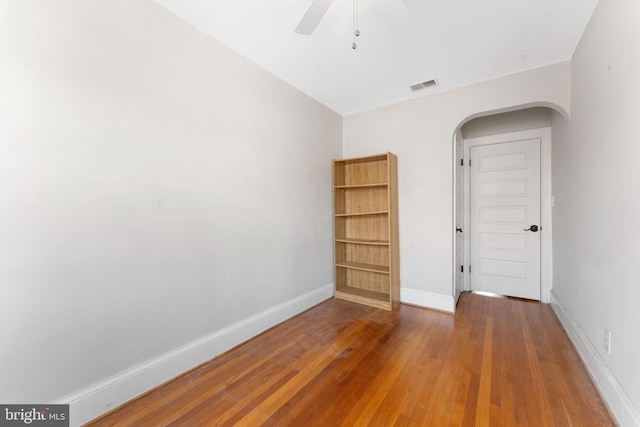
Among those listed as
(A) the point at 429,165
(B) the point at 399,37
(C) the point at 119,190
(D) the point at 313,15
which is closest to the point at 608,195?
(A) the point at 429,165

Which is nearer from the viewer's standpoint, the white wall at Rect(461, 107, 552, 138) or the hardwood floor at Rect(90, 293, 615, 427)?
the hardwood floor at Rect(90, 293, 615, 427)

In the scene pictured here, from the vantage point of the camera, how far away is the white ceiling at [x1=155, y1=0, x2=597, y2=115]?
5.82 ft

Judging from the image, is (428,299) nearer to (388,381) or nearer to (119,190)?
(388,381)

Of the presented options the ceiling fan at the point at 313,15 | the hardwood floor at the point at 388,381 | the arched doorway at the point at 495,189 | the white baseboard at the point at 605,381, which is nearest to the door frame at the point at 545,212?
the arched doorway at the point at 495,189

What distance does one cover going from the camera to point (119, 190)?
159 centimetres

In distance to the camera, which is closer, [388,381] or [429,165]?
[388,381]

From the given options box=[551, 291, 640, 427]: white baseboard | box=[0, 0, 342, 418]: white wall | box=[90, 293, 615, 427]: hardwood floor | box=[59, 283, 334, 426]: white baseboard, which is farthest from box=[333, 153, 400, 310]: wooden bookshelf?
box=[551, 291, 640, 427]: white baseboard

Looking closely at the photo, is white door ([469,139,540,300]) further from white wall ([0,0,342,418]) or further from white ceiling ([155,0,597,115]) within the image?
white wall ([0,0,342,418])

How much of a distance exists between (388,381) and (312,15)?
95.5 inches

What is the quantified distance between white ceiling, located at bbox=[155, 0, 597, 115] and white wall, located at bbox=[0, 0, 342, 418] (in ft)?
0.87

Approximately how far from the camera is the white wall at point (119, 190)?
1271 millimetres

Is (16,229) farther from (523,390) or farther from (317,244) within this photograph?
(523,390)

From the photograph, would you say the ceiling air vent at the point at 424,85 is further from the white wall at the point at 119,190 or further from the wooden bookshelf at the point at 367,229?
the white wall at the point at 119,190

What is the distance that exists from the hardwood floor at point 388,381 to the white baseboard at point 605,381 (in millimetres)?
58
